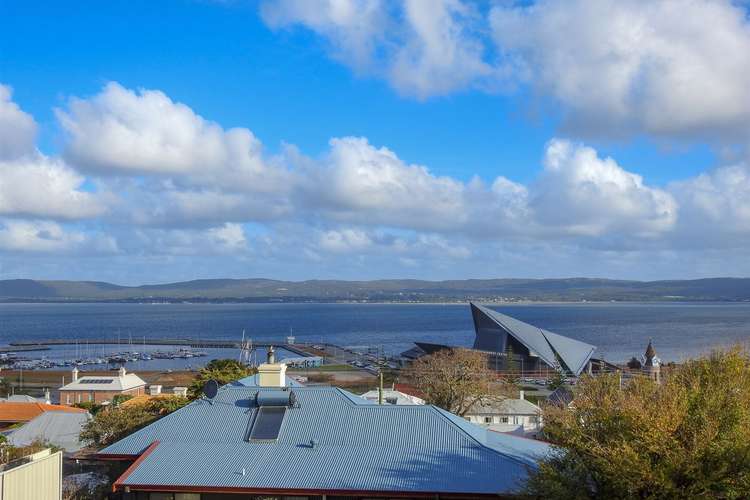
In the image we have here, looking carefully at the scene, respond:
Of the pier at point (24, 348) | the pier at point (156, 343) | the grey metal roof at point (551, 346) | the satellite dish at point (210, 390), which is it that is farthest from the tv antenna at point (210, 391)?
the pier at point (24, 348)

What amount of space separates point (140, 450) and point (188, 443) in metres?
1.47

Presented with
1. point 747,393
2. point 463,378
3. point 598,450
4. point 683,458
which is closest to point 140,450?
point 598,450

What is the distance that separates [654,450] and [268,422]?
11829 millimetres

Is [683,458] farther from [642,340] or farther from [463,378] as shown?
[642,340]

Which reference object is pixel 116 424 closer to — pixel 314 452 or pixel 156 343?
pixel 314 452

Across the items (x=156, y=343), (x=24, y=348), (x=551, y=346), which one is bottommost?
(x=24, y=348)

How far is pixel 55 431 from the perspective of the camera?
3791 cm

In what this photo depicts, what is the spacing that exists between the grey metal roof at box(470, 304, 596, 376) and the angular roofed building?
62740 millimetres

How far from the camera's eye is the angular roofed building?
1983 cm

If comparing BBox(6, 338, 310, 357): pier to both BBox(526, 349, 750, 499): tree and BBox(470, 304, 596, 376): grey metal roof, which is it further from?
BBox(526, 349, 750, 499): tree

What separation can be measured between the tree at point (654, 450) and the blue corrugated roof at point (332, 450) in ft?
8.16

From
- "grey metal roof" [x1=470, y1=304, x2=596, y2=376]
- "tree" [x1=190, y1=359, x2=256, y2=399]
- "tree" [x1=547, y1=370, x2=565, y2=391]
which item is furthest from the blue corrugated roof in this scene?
"grey metal roof" [x1=470, y1=304, x2=596, y2=376]

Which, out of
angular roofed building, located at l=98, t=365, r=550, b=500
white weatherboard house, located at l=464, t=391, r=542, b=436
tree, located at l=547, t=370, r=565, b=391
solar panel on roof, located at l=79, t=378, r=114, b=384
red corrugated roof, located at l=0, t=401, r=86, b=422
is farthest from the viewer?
tree, located at l=547, t=370, r=565, b=391

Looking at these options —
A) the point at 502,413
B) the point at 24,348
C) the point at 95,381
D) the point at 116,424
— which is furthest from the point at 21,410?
the point at 24,348
